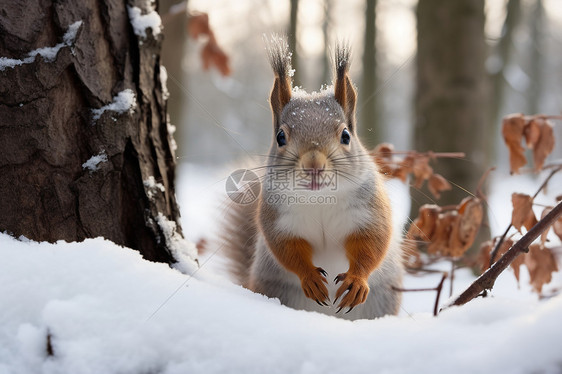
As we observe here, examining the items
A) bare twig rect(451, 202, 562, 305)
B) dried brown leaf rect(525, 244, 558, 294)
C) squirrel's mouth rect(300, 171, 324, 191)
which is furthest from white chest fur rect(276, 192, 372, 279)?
dried brown leaf rect(525, 244, 558, 294)

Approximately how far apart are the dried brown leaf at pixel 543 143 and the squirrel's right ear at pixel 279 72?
2.50 feet

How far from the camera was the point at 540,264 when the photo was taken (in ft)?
4.83

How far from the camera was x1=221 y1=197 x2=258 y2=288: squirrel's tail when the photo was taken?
1.83 m

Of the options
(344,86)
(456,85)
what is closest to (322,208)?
(344,86)

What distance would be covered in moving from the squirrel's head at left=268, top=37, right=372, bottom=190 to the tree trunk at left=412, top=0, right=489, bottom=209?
1.69 m

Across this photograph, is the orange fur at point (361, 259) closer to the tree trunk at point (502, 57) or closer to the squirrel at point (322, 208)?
the squirrel at point (322, 208)

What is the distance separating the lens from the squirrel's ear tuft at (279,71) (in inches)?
55.8

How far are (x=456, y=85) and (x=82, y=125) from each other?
2382 mm

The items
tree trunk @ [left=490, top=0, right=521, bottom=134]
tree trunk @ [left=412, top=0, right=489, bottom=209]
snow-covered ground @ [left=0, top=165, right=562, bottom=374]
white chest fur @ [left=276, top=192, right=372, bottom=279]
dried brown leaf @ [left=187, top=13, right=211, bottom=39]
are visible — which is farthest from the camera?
tree trunk @ [left=490, top=0, right=521, bottom=134]

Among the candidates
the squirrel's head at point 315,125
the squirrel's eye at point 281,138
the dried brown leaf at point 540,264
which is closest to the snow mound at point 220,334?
the squirrel's head at point 315,125

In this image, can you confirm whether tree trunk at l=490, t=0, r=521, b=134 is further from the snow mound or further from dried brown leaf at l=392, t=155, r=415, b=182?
the snow mound

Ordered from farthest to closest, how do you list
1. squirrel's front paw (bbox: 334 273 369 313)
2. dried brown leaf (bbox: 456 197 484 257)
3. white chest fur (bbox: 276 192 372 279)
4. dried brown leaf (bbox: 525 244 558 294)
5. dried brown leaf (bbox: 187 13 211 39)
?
dried brown leaf (bbox: 187 13 211 39)
dried brown leaf (bbox: 456 197 484 257)
dried brown leaf (bbox: 525 244 558 294)
white chest fur (bbox: 276 192 372 279)
squirrel's front paw (bbox: 334 273 369 313)

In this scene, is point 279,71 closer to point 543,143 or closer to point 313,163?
point 313,163

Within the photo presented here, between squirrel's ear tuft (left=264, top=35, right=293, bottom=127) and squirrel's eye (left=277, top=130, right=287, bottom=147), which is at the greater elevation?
squirrel's ear tuft (left=264, top=35, right=293, bottom=127)
